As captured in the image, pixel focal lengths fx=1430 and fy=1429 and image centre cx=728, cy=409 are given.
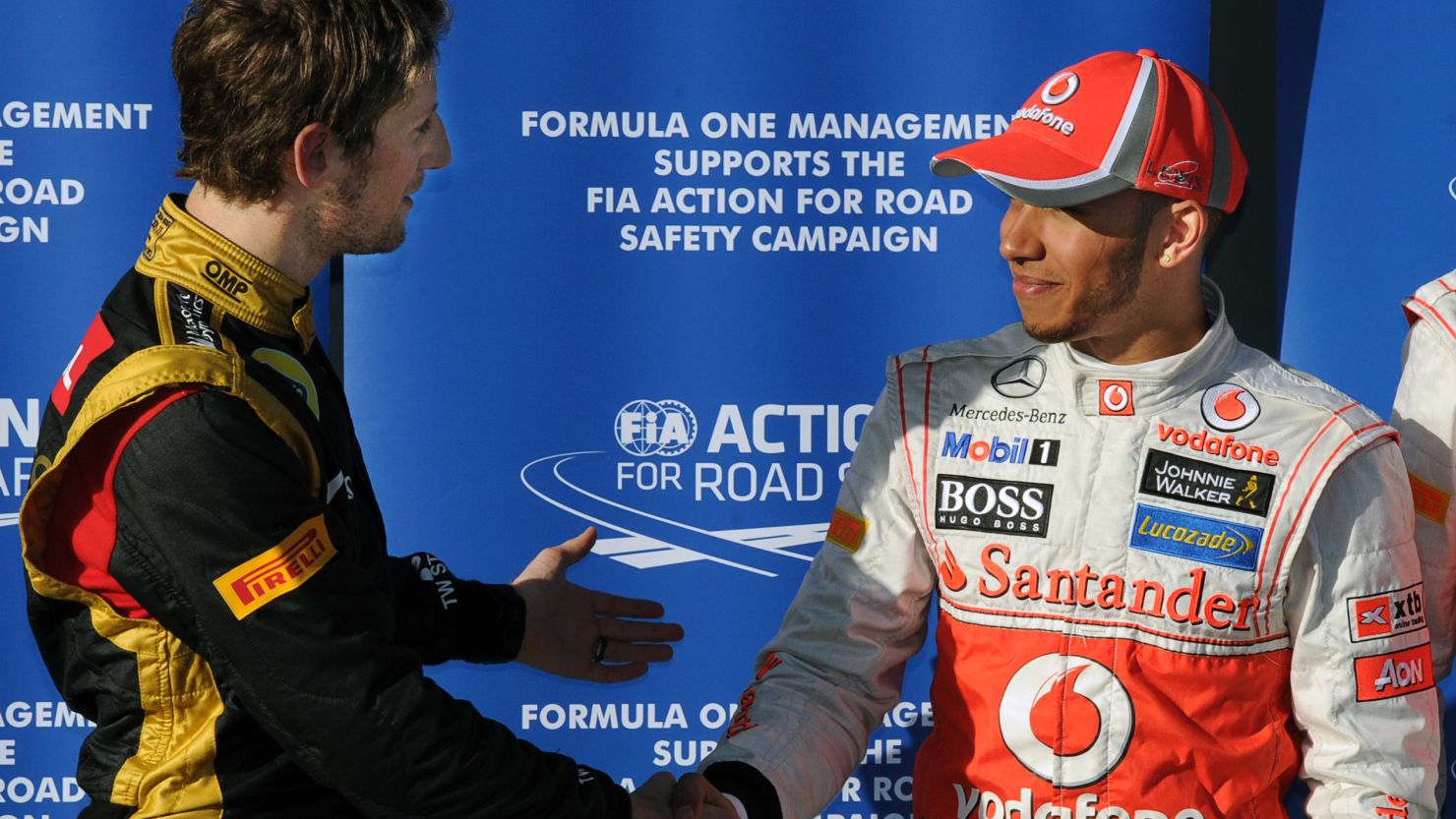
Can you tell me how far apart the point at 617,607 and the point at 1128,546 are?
0.83m

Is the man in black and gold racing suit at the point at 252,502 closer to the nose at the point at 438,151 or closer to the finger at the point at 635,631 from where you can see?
the nose at the point at 438,151

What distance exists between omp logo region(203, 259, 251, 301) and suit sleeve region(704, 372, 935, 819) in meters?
0.80

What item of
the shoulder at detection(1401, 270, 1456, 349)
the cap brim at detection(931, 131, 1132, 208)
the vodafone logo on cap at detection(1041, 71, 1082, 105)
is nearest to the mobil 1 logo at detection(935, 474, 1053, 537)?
the cap brim at detection(931, 131, 1132, 208)

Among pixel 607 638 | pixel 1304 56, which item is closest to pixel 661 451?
pixel 607 638

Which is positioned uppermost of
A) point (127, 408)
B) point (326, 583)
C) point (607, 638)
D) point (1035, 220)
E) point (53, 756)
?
point (1035, 220)

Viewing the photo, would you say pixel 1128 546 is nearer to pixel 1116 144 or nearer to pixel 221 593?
pixel 1116 144

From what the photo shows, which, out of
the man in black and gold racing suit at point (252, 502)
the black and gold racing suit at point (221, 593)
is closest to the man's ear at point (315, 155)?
the man in black and gold racing suit at point (252, 502)

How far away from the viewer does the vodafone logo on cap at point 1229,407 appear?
1.70 meters

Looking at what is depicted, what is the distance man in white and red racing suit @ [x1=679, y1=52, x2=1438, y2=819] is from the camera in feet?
5.35

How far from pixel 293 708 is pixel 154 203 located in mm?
1435

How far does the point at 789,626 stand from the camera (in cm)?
188

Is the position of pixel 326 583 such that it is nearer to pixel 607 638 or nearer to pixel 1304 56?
pixel 607 638

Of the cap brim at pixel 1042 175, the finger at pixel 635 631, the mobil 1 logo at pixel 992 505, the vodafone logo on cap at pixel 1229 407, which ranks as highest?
the cap brim at pixel 1042 175

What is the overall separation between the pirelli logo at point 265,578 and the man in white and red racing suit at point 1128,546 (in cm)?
60
